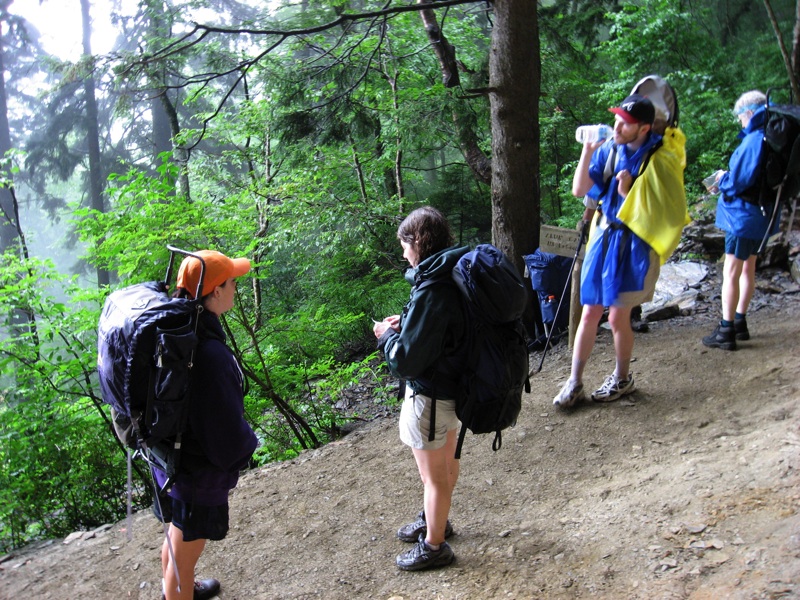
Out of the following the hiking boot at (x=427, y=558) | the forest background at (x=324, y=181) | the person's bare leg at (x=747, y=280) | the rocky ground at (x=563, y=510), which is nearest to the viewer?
the rocky ground at (x=563, y=510)

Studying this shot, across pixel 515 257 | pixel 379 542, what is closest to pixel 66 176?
pixel 515 257

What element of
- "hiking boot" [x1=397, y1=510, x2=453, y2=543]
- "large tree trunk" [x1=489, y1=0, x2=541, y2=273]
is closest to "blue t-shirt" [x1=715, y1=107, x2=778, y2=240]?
"large tree trunk" [x1=489, y1=0, x2=541, y2=273]

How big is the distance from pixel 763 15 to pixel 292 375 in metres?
11.5

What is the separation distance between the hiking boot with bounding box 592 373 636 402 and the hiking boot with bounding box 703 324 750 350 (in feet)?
3.80

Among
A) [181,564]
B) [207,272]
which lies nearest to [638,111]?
[207,272]

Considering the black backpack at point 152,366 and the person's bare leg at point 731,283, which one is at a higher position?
the black backpack at point 152,366

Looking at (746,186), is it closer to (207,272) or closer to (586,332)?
(586,332)

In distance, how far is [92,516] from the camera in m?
5.37

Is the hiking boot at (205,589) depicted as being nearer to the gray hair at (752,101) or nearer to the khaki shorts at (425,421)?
the khaki shorts at (425,421)

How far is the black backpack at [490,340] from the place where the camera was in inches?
94.7

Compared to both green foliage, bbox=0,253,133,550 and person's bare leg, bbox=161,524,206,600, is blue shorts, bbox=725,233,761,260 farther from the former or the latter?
green foliage, bbox=0,253,133,550

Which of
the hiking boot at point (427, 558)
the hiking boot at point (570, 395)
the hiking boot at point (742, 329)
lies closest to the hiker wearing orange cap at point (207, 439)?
the hiking boot at point (427, 558)

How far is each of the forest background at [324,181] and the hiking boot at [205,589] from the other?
2.24 m

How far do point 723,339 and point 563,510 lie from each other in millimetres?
2592
